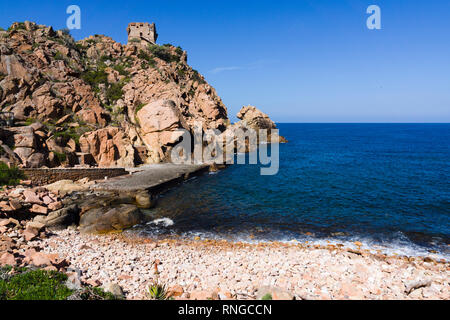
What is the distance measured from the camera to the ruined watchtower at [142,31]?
69125mm

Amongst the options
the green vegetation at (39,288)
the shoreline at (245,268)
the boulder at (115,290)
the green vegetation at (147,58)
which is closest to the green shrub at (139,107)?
the green vegetation at (147,58)

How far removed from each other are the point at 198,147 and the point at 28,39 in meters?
33.5

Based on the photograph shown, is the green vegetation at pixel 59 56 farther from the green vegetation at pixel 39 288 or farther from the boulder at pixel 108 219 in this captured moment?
the green vegetation at pixel 39 288

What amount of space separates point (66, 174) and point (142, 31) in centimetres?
6217

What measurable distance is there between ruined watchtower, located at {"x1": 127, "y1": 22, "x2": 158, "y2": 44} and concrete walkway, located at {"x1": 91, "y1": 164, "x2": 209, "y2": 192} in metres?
52.6

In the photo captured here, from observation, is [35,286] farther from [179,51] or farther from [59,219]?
[179,51]

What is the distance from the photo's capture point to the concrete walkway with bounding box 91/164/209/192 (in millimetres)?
22797

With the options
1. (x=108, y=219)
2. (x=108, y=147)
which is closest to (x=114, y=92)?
(x=108, y=147)

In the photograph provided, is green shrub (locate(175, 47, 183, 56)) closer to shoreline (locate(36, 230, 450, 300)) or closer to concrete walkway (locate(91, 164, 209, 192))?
concrete walkway (locate(91, 164, 209, 192))

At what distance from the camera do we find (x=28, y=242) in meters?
12.5

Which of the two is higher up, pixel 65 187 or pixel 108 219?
pixel 65 187

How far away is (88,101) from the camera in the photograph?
35938 mm

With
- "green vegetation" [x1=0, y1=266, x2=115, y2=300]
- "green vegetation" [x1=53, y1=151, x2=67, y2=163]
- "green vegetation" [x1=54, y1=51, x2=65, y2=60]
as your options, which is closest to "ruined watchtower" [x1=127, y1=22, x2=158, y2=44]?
"green vegetation" [x1=54, y1=51, x2=65, y2=60]

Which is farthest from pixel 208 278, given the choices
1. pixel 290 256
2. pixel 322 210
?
pixel 322 210
